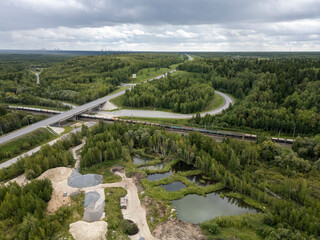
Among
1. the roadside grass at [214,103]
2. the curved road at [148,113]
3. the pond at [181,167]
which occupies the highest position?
the roadside grass at [214,103]

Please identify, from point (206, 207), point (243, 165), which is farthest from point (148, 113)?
point (206, 207)

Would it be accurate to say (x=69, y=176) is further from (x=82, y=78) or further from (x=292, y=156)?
(x=82, y=78)

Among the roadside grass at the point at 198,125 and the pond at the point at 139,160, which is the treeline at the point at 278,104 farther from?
the pond at the point at 139,160

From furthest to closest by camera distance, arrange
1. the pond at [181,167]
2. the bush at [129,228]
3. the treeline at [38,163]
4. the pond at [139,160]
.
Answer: the pond at [139,160] → the pond at [181,167] → the treeline at [38,163] → the bush at [129,228]

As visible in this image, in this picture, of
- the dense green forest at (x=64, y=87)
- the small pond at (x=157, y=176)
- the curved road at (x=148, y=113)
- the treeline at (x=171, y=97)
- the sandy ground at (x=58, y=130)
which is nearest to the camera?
the small pond at (x=157, y=176)

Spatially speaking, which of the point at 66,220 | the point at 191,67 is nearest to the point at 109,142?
the point at 66,220

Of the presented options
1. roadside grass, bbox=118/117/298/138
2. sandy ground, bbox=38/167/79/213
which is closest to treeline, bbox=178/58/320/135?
roadside grass, bbox=118/117/298/138

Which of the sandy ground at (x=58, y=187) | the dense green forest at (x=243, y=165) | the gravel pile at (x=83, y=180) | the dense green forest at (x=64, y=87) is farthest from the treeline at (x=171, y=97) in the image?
the sandy ground at (x=58, y=187)
